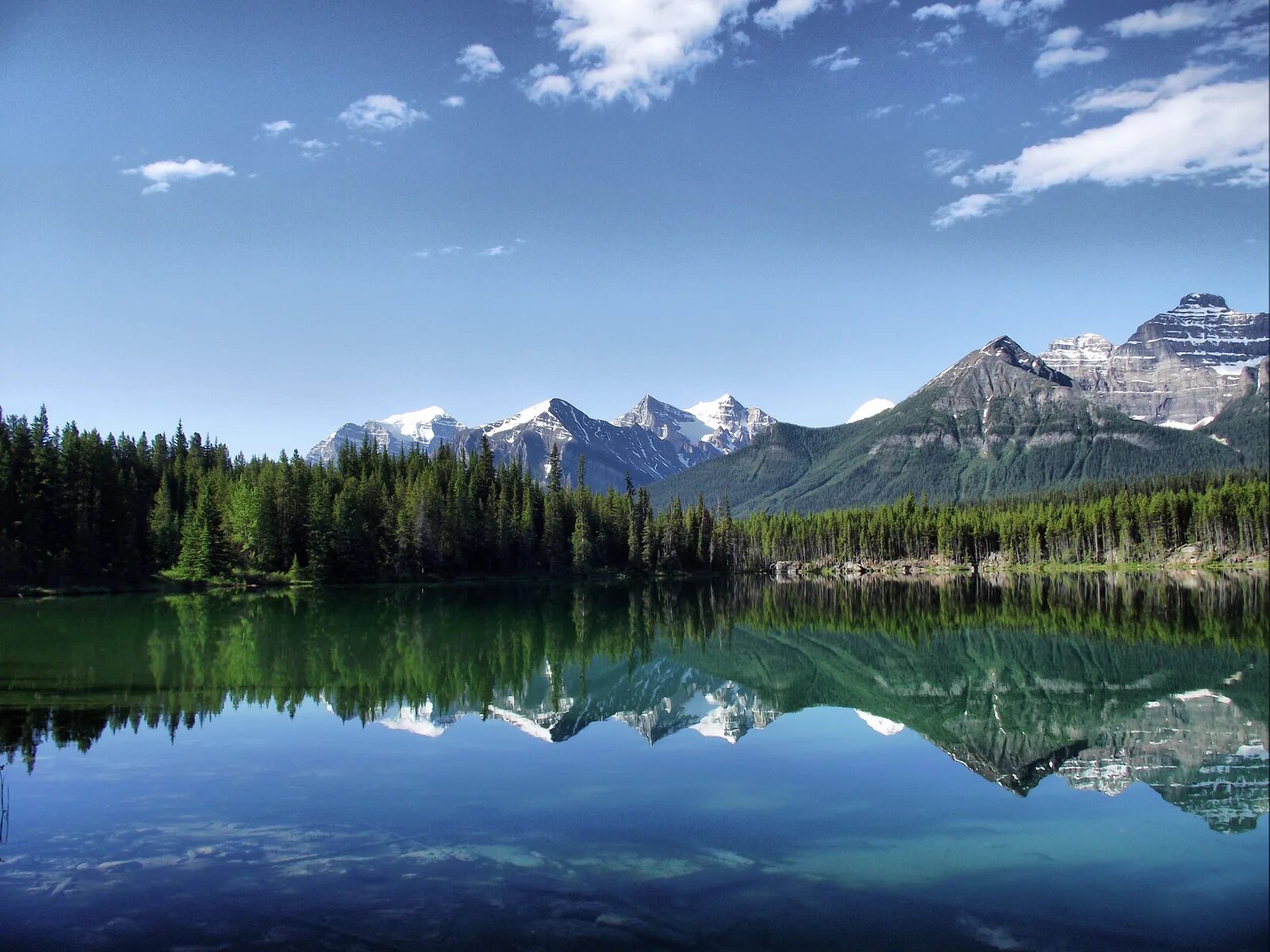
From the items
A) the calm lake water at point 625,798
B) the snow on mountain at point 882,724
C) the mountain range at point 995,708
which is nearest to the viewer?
the calm lake water at point 625,798

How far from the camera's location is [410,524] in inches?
3969

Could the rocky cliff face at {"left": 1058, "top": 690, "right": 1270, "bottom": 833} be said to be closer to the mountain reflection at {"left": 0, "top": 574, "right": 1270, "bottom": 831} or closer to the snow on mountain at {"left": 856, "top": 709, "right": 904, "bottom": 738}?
the mountain reflection at {"left": 0, "top": 574, "right": 1270, "bottom": 831}

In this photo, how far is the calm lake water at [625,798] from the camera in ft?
40.0

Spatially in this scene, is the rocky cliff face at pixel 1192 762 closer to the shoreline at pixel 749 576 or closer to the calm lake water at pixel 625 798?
the calm lake water at pixel 625 798

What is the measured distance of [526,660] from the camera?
39438 mm

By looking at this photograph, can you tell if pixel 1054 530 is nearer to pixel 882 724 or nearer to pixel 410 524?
pixel 410 524

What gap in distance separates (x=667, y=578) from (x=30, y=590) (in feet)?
267

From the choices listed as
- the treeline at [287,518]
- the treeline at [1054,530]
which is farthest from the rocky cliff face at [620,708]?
the treeline at [1054,530]

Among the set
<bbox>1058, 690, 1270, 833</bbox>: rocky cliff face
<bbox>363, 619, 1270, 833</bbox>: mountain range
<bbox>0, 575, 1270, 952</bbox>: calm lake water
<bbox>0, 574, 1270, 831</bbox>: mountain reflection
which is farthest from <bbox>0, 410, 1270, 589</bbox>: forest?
<bbox>1058, 690, 1270, 833</bbox>: rocky cliff face

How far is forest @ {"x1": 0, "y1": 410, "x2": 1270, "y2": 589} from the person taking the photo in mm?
82938

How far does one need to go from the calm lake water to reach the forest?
1896 inches

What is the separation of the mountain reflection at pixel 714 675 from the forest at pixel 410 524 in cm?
1956

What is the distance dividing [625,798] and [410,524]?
282 ft

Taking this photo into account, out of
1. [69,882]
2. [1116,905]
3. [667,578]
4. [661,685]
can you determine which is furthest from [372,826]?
[667,578]
